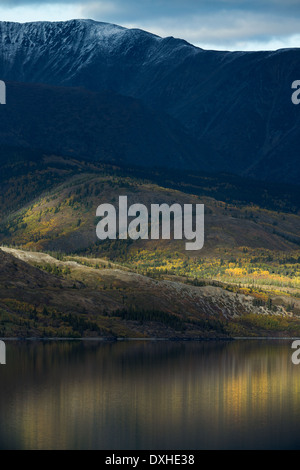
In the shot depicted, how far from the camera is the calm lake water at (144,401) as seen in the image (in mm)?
114438

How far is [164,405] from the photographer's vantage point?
13738 cm

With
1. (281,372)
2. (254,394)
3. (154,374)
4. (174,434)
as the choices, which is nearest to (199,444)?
(174,434)

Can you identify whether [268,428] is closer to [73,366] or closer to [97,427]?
[97,427]

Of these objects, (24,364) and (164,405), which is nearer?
(164,405)

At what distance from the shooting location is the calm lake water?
114 m

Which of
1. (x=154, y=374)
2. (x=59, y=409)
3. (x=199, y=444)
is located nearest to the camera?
(x=199, y=444)

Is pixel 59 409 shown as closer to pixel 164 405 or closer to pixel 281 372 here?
pixel 164 405

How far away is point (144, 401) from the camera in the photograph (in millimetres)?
140250
